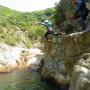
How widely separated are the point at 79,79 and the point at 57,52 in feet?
75.9

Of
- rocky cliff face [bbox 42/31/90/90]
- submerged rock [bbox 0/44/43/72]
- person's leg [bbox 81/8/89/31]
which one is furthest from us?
submerged rock [bbox 0/44/43/72]

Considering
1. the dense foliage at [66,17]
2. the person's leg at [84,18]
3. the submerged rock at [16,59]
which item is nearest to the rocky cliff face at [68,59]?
the dense foliage at [66,17]

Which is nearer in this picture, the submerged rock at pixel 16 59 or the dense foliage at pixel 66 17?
the dense foliage at pixel 66 17

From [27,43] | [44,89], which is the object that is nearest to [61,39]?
[44,89]

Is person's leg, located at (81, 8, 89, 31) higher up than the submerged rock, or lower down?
higher up

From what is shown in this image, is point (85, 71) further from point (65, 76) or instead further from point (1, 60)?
point (1, 60)

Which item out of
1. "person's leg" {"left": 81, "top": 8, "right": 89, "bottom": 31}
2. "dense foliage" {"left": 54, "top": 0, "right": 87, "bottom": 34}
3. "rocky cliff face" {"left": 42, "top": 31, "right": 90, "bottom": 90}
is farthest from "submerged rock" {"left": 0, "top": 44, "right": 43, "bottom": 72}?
"person's leg" {"left": 81, "top": 8, "right": 89, "bottom": 31}

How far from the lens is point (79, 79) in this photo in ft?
51.3

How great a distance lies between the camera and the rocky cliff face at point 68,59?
654 inches

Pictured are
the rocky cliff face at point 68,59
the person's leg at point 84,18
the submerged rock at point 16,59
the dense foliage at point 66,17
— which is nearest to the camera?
the rocky cliff face at point 68,59

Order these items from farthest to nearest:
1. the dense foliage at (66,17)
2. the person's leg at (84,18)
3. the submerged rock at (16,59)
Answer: the submerged rock at (16,59), the dense foliage at (66,17), the person's leg at (84,18)

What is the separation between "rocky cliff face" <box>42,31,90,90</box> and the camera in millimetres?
16609

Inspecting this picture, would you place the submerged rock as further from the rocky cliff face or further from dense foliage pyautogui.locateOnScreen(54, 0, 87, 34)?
the rocky cliff face

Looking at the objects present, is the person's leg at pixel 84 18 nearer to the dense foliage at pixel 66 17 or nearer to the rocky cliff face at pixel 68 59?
the dense foliage at pixel 66 17
